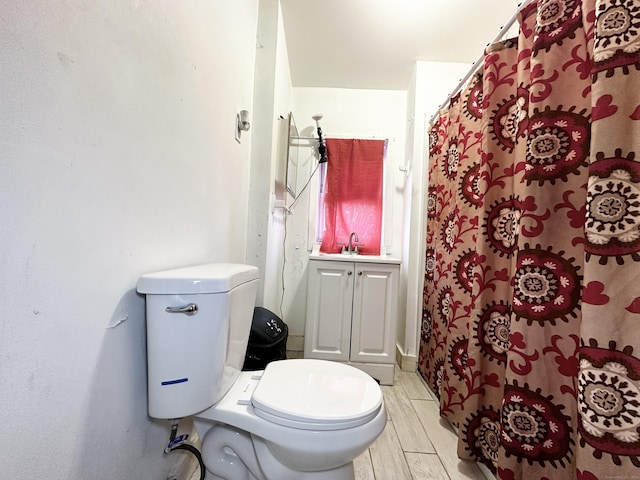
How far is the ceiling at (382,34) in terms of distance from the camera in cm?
169

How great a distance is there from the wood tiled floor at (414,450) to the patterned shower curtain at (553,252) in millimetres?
130

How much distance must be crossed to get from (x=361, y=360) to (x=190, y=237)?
147 centimetres

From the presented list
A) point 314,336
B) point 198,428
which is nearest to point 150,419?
point 198,428

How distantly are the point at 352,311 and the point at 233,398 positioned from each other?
1.23m

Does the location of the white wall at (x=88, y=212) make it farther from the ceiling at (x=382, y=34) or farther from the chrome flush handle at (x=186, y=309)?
the ceiling at (x=382, y=34)

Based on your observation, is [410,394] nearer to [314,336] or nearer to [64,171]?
[314,336]

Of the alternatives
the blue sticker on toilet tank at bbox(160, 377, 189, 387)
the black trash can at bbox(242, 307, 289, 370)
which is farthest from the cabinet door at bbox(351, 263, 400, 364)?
the blue sticker on toilet tank at bbox(160, 377, 189, 387)

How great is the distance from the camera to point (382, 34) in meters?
1.91

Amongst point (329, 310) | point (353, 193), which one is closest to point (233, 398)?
point (329, 310)

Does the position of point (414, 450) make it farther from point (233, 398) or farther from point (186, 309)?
point (186, 309)

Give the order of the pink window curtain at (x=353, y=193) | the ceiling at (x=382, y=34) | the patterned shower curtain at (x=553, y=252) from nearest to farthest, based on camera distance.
→ 1. the patterned shower curtain at (x=553, y=252)
2. the ceiling at (x=382, y=34)
3. the pink window curtain at (x=353, y=193)

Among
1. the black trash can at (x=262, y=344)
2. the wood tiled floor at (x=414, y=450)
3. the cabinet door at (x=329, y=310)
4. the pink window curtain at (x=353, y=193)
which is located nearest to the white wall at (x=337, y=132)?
the pink window curtain at (x=353, y=193)

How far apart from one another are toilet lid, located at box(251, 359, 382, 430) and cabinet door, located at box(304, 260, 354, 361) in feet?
3.16

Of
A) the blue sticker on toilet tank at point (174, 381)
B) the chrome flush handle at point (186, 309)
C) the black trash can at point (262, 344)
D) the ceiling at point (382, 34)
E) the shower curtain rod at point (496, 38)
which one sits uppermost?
the ceiling at point (382, 34)
